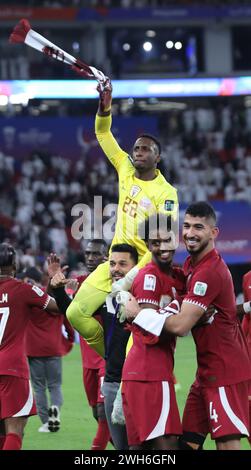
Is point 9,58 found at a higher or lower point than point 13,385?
higher

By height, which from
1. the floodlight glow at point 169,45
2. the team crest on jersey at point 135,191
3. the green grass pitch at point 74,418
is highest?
the floodlight glow at point 169,45

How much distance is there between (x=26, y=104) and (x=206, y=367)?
25671 millimetres

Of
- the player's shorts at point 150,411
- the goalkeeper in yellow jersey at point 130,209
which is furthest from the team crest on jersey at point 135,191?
the player's shorts at point 150,411

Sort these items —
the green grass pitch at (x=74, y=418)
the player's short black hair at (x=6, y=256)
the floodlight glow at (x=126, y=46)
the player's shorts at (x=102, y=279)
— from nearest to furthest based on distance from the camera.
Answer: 1. the player's shorts at (x=102, y=279)
2. the player's short black hair at (x=6, y=256)
3. the green grass pitch at (x=74, y=418)
4. the floodlight glow at (x=126, y=46)

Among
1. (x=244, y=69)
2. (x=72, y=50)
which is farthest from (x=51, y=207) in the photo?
(x=244, y=69)

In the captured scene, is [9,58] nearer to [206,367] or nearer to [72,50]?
[72,50]

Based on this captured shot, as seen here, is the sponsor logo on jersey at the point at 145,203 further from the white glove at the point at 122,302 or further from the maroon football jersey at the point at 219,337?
the maroon football jersey at the point at 219,337

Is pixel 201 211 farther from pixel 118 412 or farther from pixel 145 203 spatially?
pixel 118 412

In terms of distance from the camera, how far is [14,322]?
27.3ft

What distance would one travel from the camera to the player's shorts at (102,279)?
8055 mm

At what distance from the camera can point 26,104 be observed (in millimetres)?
31906

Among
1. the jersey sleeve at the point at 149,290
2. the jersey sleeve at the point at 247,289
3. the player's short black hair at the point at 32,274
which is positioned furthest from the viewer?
the player's short black hair at the point at 32,274

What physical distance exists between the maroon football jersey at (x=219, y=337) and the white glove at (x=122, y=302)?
1.43 ft

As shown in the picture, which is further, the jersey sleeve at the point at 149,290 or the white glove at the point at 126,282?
the white glove at the point at 126,282
